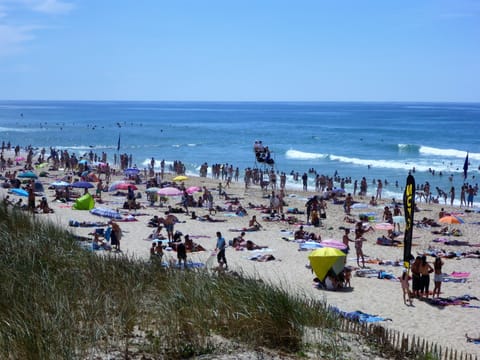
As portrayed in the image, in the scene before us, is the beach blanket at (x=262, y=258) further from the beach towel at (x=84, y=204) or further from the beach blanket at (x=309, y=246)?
the beach towel at (x=84, y=204)

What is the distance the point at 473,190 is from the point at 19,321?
91.8ft

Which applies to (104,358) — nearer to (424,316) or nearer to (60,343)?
(60,343)

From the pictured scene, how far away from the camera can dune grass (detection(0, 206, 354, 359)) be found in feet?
22.0

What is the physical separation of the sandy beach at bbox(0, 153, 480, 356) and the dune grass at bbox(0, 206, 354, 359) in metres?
1.03

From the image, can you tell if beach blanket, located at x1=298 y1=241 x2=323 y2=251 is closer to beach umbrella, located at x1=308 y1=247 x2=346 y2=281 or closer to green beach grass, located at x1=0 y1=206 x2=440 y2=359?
beach umbrella, located at x1=308 y1=247 x2=346 y2=281

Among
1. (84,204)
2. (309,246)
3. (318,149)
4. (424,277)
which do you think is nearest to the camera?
(424,277)

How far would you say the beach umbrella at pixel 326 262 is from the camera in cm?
1423

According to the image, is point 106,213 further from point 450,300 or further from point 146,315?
point 146,315

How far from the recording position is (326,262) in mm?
14242

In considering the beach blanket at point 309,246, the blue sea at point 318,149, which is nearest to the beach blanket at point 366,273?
the beach blanket at point 309,246

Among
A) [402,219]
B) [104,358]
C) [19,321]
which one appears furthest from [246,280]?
[402,219]

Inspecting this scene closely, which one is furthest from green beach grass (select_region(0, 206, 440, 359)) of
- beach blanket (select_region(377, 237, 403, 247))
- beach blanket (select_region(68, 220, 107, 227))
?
beach blanket (select_region(377, 237, 403, 247))

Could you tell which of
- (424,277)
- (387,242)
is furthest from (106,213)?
(424,277)

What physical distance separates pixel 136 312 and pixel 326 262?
7346mm
